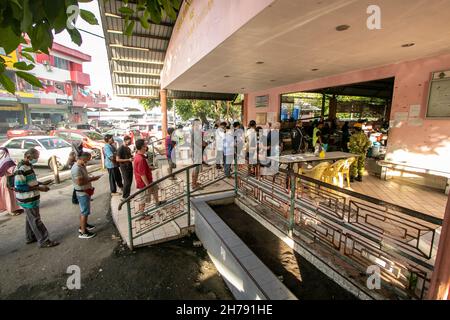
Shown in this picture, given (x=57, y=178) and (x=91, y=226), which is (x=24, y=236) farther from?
(x=57, y=178)

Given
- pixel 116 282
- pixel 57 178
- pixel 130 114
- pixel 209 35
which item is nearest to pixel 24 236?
pixel 116 282

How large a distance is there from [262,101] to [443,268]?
37.2 ft

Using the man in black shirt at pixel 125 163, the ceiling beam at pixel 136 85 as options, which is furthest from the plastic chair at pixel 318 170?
the ceiling beam at pixel 136 85

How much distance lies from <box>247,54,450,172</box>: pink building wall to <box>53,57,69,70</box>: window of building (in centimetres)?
3147

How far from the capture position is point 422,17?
10.7 feet

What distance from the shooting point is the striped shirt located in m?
4.02

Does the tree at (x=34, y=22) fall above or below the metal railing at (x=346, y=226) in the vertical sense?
above

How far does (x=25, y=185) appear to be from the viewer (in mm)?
4043

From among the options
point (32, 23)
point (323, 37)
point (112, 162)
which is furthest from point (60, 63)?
point (32, 23)

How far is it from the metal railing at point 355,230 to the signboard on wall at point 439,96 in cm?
319

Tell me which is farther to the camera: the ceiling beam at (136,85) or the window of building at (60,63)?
the window of building at (60,63)

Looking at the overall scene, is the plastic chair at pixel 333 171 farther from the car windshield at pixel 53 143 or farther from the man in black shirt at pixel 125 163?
the car windshield at pixel 53 143

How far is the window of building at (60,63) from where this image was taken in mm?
25717

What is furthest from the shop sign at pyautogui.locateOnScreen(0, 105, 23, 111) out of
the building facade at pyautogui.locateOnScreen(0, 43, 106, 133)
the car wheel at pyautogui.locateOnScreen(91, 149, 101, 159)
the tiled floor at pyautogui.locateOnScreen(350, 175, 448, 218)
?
the tiled floor at pyautogui.locateOnScreen(350, 175, 448, 218)
